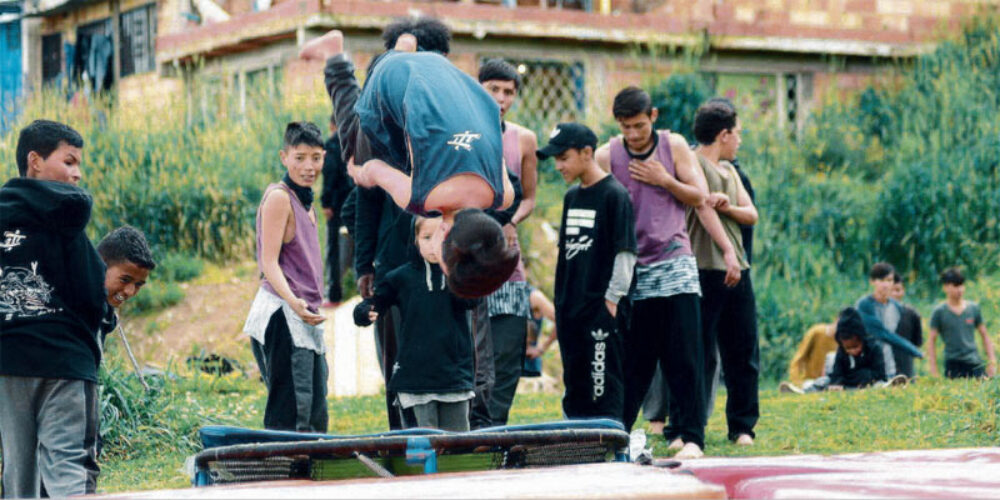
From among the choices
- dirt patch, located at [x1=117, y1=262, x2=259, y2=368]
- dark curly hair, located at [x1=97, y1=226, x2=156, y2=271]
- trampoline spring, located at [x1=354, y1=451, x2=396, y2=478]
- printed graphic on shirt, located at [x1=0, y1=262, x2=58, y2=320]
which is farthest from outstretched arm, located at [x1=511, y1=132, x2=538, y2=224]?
dirt patch, located at [x1=117, y1=262, x2=259, y2=368]

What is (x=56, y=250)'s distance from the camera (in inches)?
220

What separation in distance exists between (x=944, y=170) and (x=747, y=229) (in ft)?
34.4

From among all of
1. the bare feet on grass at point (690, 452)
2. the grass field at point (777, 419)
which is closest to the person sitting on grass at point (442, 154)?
the grass field at point (777, 419)

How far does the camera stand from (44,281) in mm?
5570

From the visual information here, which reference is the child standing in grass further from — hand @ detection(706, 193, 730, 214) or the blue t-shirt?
the blue t-shirt

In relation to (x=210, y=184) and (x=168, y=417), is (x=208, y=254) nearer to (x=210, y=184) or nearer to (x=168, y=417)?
(x=210, y=184)

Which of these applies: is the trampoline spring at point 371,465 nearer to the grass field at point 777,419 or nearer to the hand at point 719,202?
the grass field at point 777,419

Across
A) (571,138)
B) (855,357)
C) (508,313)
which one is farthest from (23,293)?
(855,357)

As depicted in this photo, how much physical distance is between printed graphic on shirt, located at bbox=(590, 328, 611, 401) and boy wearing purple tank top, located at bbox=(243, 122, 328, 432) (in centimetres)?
142

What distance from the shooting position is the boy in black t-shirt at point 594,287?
302 inches

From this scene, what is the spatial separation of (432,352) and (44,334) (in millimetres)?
1617

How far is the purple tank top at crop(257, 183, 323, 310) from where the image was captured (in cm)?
721

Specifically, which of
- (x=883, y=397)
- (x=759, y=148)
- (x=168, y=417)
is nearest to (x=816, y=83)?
(x=759, y=148)

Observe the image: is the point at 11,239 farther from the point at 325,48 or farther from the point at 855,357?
the point at 855,357
